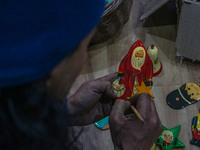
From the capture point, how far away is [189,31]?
1000 mm

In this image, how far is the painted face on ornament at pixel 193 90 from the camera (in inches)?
39.4

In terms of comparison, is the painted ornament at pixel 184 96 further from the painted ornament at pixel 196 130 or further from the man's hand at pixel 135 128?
the man's hand at pixel 135 128

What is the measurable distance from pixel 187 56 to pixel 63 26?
34.5 inches

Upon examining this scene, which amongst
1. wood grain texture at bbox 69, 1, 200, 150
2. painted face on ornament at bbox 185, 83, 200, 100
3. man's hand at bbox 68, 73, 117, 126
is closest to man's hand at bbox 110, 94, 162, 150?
man's hand at bbox 68, 73, 117, 126

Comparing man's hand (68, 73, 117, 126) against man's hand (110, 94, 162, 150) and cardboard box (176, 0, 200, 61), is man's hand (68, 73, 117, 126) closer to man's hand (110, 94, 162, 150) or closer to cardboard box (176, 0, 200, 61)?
man's hand (110, 94, 162, 150)

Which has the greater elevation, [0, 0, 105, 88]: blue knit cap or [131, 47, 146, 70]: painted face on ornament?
[0, 0, 105, 88]: blue knit cap

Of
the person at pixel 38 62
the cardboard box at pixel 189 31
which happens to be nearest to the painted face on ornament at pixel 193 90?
the cardboard box at pixel 189 31

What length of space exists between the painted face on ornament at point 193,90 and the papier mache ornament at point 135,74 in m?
0.18

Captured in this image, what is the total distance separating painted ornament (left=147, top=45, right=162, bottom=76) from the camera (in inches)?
40.2

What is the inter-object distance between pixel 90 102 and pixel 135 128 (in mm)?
204

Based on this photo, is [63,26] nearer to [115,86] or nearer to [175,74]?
[115,86]

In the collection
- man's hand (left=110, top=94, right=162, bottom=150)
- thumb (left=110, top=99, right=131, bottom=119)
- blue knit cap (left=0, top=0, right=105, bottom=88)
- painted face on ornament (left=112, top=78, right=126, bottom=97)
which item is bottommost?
man's hand (left=110, top=94, right=162, bottom=150)

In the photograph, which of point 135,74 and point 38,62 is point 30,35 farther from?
point 135,74

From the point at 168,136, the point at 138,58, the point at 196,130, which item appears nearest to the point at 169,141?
the point at 168,136
